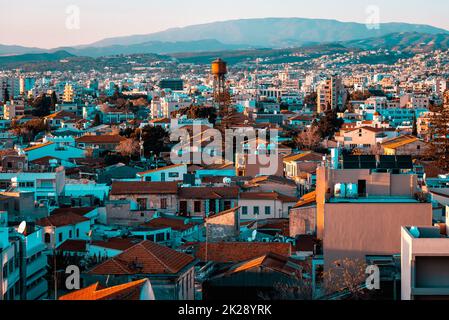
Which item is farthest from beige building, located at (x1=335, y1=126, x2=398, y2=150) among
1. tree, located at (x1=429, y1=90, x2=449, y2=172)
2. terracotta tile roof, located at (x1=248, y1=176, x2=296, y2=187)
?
terracotta tile roof, located at (x1=248, y1=176, x2=296, y2=187)

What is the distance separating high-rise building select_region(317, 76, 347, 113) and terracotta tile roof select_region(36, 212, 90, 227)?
32903 millimetres

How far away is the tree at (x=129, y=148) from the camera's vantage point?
22469 mm

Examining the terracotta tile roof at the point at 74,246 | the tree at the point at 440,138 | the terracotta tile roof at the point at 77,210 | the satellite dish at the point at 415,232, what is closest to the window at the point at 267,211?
the terracotta tile roof at the point at 77,210

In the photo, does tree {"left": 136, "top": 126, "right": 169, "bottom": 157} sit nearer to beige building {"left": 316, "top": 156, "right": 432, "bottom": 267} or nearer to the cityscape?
the cityscape

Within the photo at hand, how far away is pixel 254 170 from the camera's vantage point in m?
17.4

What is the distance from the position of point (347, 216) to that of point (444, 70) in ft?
269

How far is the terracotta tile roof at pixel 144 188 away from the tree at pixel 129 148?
814 centimetres

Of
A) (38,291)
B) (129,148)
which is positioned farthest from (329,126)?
(38,291)

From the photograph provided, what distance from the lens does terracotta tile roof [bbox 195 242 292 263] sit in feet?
29.2

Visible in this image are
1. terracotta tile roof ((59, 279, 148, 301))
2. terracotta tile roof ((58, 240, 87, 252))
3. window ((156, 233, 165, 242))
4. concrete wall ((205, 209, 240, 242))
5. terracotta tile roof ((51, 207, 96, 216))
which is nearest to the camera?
terracotta tile roof ((59, 279, 148, 301))

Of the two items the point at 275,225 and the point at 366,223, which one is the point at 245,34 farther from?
the point at 366,223

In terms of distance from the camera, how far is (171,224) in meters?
11.5
